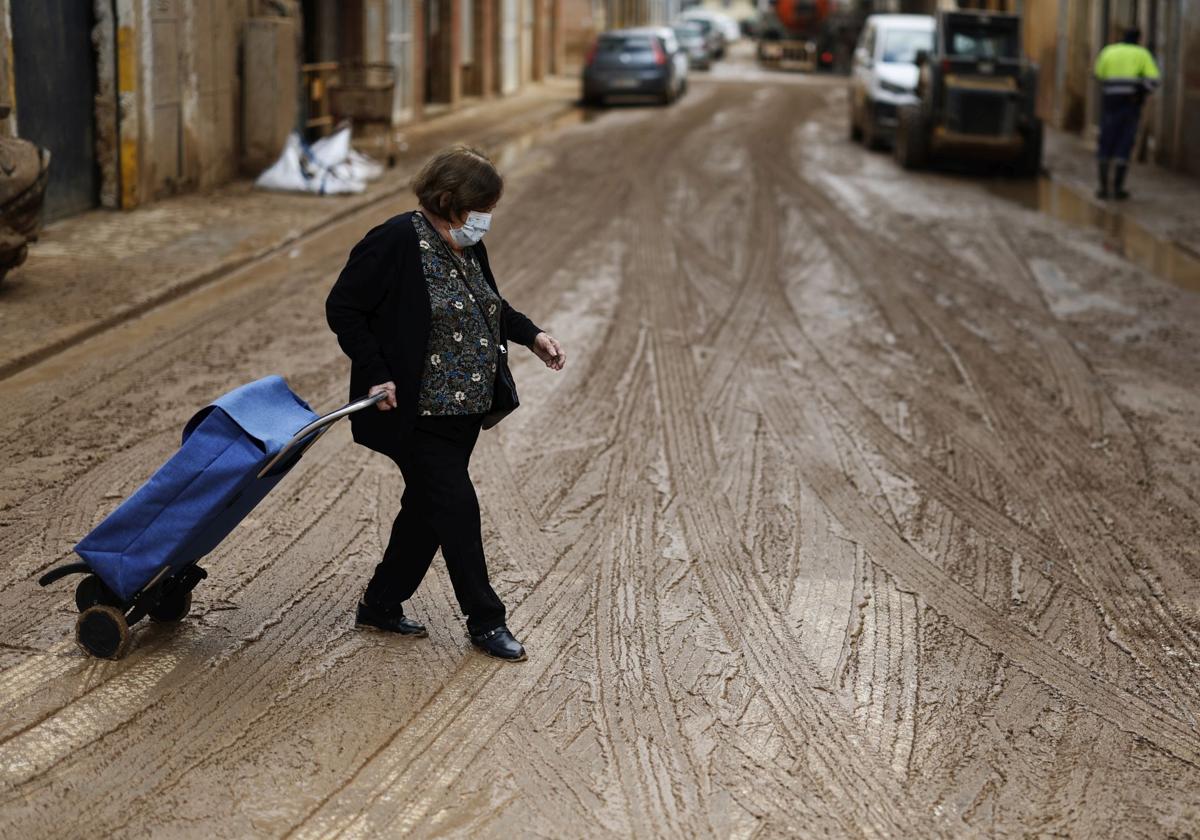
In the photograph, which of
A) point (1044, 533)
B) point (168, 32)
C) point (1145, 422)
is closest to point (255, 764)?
point (1044, 533)

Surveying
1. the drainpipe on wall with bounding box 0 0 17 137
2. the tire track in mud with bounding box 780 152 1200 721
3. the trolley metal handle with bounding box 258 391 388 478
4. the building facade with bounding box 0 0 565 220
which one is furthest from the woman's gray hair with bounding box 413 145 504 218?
the drainpipe on wall with bounding box 0 0 17 137

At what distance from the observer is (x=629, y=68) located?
106ft

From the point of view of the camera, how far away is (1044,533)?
6.94m

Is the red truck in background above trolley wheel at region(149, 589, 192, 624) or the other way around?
above

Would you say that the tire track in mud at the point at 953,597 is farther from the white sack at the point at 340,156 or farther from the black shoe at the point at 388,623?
the white sack at the point at 340,156

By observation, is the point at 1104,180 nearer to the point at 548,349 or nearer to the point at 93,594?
the point at 548,349

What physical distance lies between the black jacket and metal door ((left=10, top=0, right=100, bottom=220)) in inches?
372

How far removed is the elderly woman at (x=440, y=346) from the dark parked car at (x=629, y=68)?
27.5 meters

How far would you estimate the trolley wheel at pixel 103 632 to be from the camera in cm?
521

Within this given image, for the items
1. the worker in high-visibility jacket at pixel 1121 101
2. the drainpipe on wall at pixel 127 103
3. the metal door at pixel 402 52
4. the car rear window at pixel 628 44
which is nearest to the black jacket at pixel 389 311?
the drainpipe on wall at pixel 127 103

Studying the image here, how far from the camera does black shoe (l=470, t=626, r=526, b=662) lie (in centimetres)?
536

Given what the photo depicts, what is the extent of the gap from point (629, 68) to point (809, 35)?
24.8m

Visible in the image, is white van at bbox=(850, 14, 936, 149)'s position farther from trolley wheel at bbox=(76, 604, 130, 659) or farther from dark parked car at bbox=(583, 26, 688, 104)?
trolley wheel at bbox=(76, 604, 130, 659)

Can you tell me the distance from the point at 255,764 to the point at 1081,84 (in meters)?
27.1
